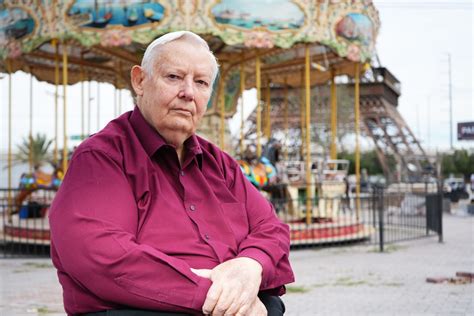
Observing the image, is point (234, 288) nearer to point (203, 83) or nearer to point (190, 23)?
point (203, 83)

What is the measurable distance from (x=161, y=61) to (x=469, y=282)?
6.32m

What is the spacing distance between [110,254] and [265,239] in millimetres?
563

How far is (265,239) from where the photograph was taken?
1.99m

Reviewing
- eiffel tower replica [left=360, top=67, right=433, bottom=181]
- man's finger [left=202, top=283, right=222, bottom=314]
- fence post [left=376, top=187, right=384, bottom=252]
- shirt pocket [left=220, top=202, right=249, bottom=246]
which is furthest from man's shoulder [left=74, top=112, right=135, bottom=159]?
eiffel tower replica [left=360, top=67, right=433, bottom=181]

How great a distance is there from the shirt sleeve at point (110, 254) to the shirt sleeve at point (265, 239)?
0.82 ft

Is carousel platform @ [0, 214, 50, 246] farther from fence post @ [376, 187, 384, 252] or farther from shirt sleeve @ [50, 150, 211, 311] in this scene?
shirt sleeve @ [50, 150, 211, 311]

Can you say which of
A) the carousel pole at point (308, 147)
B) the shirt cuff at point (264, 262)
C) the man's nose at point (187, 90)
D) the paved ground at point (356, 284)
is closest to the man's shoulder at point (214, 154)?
the man's nose at point (187, 90)

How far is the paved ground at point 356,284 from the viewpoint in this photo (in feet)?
18.5

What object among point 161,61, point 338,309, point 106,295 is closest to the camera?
point 106,295

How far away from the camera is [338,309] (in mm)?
5609

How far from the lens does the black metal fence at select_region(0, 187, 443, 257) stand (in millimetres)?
10180

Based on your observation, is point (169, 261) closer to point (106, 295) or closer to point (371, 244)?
point (106, 295)

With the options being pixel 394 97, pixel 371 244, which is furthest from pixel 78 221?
pixel 394 97

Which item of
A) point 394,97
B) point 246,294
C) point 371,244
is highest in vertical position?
point 394,97
